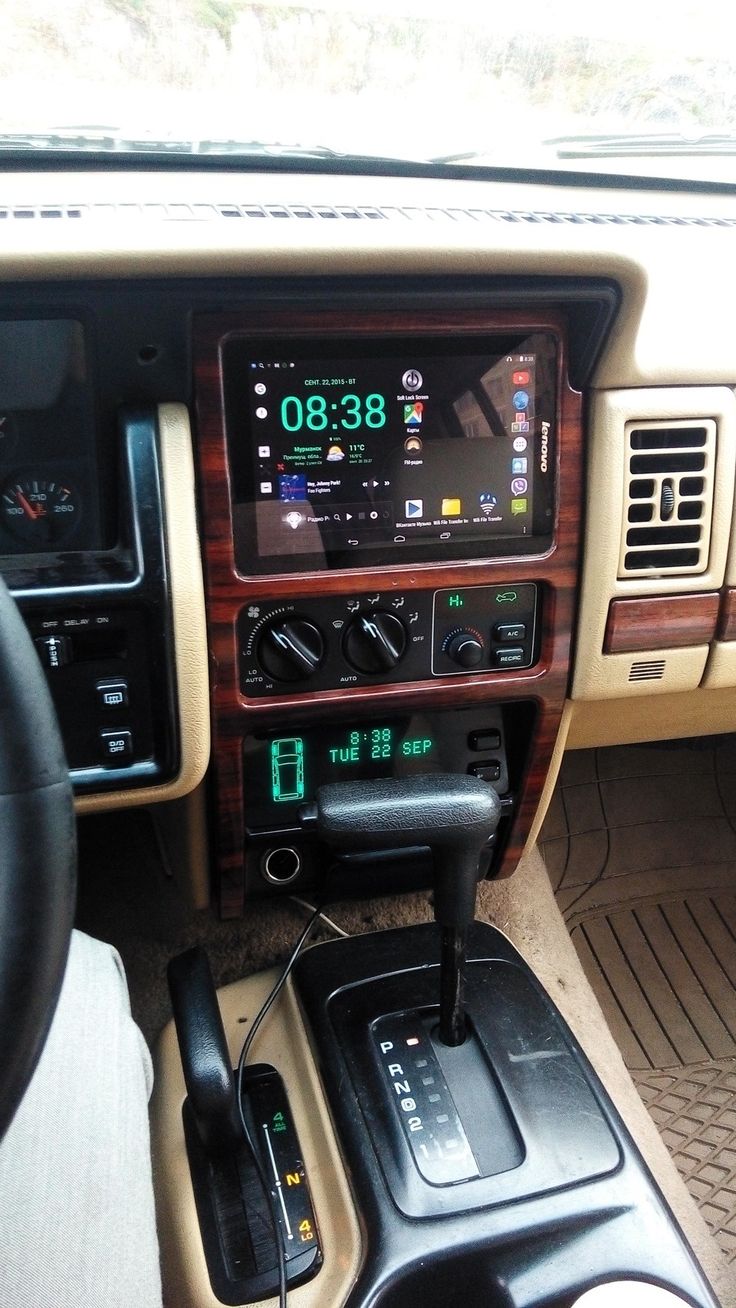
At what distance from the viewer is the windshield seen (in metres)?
1.19

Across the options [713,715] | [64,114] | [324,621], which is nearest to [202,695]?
[324,621]

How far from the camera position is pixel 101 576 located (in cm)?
98

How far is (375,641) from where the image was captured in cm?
110

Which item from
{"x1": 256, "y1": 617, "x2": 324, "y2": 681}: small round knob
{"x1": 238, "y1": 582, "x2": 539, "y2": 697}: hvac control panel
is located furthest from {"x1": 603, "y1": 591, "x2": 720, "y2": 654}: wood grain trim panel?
{"x1": 256, "y1": 617, "x2": 324, "y2": 681}: small round knob

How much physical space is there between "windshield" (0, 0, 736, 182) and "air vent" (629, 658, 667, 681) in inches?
30.1

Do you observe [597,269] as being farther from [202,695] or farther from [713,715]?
[713,715]

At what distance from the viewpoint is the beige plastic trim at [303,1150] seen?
100 centimetres

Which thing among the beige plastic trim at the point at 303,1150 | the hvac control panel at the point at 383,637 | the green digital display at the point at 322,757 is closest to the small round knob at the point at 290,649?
the hvac control panel at the point at 383,637

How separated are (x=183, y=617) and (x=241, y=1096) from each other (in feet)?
2.04

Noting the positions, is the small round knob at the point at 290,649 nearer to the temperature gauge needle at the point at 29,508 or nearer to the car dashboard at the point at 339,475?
the car dashboard at the point at 339,475

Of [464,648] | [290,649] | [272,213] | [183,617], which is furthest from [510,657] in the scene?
[272,213]

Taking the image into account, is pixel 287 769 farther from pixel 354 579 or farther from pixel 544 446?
pixel 544 446

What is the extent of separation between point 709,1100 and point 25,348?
146 cm

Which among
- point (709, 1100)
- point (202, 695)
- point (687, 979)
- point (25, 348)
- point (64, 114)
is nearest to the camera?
point (25, 348)
